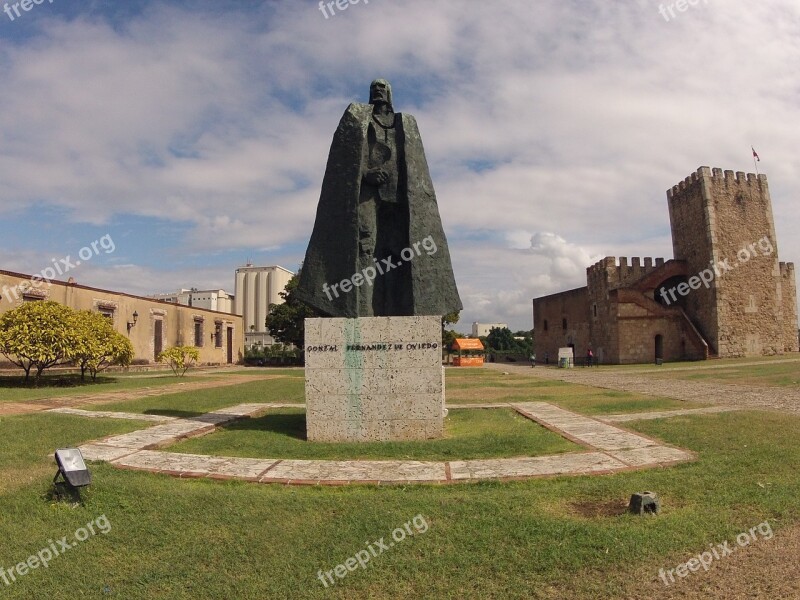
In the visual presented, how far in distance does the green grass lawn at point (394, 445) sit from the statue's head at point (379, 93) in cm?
412

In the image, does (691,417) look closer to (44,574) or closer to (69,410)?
(44,574)

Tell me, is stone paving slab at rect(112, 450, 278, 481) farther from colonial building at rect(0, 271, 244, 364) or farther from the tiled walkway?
colonial building at rect(0, 271, 244, 364)

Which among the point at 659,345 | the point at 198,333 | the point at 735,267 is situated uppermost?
the point at 735,267

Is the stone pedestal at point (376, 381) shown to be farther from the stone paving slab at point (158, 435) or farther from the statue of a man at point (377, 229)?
the stone paving slab at point (158, 435)

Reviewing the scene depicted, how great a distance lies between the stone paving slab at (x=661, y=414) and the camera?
754 centimetres

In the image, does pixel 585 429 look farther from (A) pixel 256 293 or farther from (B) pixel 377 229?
(A) pixel 256 293

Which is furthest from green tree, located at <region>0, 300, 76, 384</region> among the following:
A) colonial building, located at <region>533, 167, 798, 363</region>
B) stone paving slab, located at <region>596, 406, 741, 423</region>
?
colonial building, located at <region>533, 167, 798, 363</region>

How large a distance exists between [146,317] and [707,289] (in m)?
29.4

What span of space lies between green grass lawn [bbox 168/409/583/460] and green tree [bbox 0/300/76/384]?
10.1 metres

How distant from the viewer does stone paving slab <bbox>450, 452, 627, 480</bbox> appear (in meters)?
4.51

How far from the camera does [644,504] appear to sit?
137 inches

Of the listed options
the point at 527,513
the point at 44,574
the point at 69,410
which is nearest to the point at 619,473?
the point at 527,513

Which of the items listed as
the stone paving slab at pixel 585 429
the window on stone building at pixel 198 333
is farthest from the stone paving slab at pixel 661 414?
the window on stone building at pixel 198 333

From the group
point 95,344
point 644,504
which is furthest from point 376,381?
point 95,344
